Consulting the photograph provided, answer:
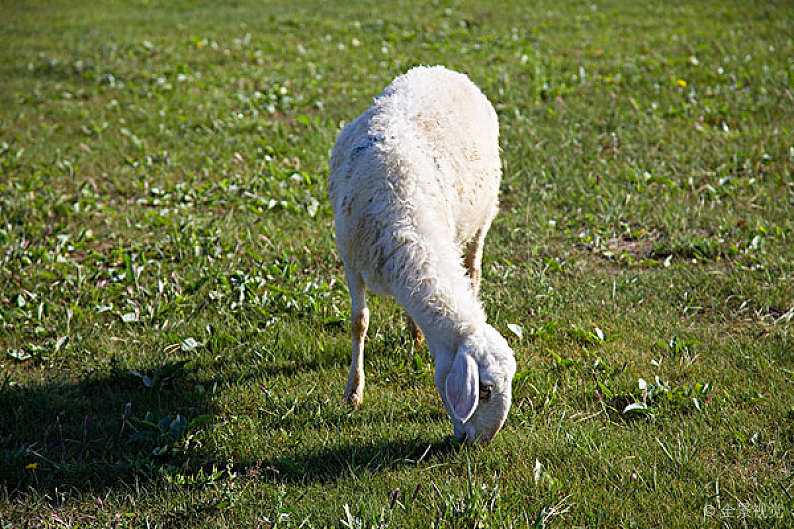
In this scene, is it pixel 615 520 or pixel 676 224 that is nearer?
pixel 615 520

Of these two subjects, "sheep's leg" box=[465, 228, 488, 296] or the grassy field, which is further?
"sheep's leg" box=[465, 228, 488, 296]

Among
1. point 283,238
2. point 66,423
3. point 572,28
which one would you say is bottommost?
point 66,423

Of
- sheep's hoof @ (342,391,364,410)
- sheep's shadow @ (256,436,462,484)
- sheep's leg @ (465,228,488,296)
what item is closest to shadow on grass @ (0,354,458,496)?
sheep's shadow @ (256,436,462,484)

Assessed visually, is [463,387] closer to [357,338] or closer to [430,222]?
[430,222]

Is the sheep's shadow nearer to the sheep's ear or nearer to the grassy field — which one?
the grassy field

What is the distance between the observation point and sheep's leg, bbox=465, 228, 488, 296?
5.50 meters

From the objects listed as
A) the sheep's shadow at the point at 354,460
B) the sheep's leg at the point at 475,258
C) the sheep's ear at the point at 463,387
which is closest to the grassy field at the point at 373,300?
the sheep's shadow at the point at 354,460

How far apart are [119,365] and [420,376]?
2.09 meters

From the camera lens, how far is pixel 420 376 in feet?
15.7

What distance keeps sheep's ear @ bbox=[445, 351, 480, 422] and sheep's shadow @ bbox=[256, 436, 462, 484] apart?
491mm

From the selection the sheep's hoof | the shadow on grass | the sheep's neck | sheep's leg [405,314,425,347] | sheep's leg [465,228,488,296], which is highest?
the sheep's neck

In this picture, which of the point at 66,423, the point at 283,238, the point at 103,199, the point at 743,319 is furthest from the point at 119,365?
the point at 743,319

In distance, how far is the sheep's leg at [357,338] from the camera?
453 cm

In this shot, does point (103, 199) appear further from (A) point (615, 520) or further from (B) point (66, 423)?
(A) point (615, 520)
